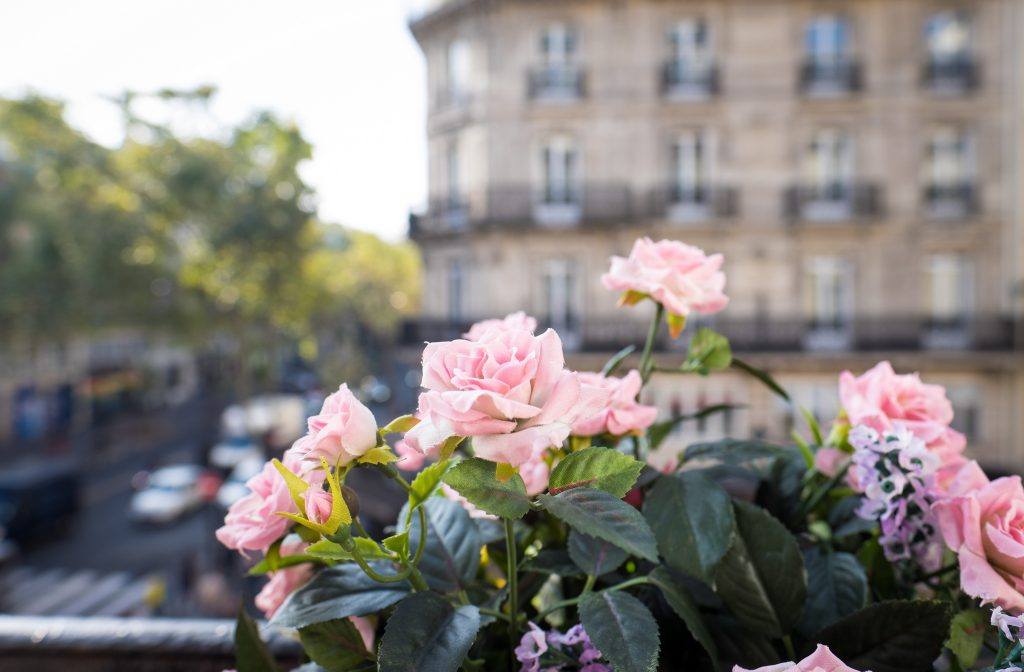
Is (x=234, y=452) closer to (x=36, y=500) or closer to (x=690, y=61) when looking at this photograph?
(x=36, y=500)

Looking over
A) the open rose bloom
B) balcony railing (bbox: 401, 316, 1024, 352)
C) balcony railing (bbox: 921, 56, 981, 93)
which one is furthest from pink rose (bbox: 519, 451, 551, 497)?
balcony railing (bbox: 921, 56, 981, 93)

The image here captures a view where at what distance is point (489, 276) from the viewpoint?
8.85 m

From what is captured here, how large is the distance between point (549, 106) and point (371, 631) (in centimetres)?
851

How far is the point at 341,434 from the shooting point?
606mm

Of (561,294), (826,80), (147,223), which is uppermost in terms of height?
(826,80)

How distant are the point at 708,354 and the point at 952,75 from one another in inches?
392

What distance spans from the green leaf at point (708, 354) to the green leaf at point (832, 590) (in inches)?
9.1

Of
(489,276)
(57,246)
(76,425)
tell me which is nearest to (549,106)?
(489,276)

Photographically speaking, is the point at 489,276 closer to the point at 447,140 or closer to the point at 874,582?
the point at 447,140

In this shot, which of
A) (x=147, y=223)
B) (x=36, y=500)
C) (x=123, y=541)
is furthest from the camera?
(x=147, y=223)

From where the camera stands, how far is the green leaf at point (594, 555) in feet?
2.16

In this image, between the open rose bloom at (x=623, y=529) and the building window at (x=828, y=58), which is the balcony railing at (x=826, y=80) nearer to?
the building window at (x=828, y=58)

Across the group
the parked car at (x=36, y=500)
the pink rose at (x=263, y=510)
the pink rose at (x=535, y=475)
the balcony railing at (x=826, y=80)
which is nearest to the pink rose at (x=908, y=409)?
the pink rose at (x=535, y=475)

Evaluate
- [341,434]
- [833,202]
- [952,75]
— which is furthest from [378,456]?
[952,75]
